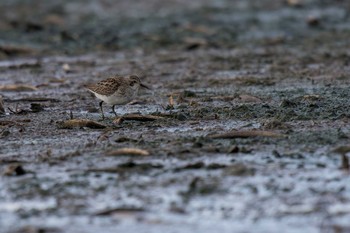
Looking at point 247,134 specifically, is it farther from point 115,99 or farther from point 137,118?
point 115,99

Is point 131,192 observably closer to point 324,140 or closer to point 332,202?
point 332,202

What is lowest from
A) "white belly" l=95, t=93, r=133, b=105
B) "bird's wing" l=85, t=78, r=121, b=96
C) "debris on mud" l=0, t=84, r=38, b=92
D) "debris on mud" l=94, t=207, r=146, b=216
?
"debris on mud" l=94, t=207, r=146, b=216

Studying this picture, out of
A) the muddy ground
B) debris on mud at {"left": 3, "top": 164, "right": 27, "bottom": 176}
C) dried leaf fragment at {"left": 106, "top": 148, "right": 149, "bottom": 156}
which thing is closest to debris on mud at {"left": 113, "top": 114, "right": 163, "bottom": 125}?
the muddy ground

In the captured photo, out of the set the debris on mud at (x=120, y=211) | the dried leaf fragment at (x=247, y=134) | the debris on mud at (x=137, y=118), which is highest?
the debris on mud at (x=137, y=118)

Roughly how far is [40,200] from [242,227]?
1.95m

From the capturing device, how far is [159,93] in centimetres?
1552

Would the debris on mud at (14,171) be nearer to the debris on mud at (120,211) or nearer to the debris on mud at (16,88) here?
the debris on mud at (120,211)

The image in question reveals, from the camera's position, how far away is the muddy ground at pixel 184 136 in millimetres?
7957

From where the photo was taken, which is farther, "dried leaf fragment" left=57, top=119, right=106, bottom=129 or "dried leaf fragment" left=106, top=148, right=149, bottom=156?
"dried leaf fragment" left=57, top=119, right=106, bottom=129

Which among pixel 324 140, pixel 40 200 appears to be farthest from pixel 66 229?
pixel 324 140

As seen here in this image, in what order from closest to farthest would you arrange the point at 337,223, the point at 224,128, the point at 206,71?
the point at 337,223, the point at 224,128, the point at 206,71

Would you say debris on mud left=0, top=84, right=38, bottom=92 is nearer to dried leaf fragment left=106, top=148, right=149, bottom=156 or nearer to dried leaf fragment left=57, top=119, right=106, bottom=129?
dried leaf fragment left=57, top=119, right=106, bottom=129

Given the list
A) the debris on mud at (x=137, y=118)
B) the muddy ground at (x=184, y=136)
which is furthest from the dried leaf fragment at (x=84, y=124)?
the debris on mud at (x=137, y=118)

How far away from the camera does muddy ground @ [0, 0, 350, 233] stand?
26.1ft
